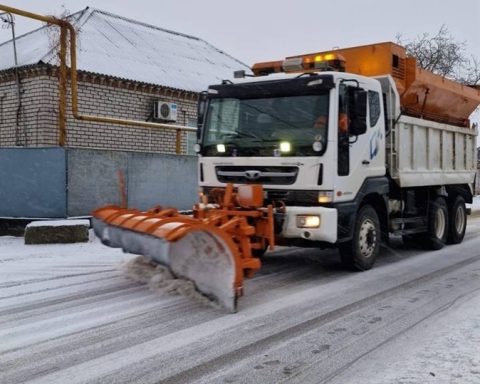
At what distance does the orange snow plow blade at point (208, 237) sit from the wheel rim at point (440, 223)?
4.40 meters

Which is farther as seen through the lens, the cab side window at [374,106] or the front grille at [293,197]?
the cab side window at [374,106]

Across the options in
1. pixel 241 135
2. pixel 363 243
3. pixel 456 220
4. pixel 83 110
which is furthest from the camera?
pixel 83 110

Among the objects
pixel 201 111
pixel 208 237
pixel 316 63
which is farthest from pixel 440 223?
pixel 208 237

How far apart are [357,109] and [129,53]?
1080cm

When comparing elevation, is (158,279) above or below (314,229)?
below

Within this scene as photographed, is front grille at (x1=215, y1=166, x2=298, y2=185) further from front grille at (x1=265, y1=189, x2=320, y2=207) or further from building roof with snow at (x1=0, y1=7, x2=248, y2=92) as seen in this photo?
building roof with snow at (x1=0, y1=7, x2=248, y2=92)

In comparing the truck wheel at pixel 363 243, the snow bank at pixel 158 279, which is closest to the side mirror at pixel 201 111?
the snow bank at pixel 158 279

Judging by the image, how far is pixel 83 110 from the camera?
13.9 metres

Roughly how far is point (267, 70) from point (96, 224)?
3254 millimetres

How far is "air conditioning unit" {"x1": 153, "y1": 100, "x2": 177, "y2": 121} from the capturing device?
15.3 metres

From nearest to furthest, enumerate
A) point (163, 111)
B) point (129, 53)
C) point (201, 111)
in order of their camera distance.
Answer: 1. point (201, 111)
2. point (163, 111)
3. point (129, 53)

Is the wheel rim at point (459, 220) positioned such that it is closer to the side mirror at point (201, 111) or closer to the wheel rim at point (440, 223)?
the wheel rim at point (440, 223)

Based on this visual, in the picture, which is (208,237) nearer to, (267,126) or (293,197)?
(293,197)

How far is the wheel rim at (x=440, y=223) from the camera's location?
990 cm
